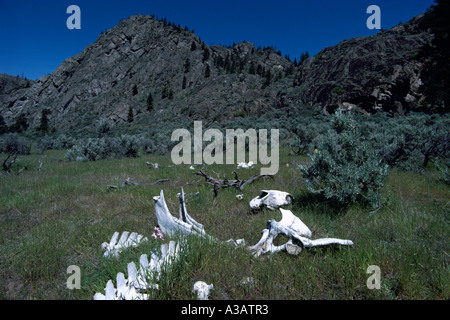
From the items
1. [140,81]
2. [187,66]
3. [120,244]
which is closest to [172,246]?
[120,244]

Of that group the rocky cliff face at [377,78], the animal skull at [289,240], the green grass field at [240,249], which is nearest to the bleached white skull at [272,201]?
the green grass field at [240,249]

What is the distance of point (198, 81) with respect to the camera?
73.3m

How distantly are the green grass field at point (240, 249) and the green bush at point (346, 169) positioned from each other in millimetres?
243

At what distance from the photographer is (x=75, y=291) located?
1729 mm

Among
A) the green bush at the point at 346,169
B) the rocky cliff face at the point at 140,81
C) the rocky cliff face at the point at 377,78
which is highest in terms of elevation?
the rocky cliff face at the point at 140,81

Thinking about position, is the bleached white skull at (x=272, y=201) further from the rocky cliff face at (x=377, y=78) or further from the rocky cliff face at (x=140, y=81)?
the rocky cliff face at (x=140, y=81)

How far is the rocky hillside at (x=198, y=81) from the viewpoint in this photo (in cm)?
2392

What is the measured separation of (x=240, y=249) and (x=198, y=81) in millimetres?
77833

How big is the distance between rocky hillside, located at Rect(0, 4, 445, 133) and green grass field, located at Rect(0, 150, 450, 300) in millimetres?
23929

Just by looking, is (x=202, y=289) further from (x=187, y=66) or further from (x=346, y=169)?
(x=187, y=66)
